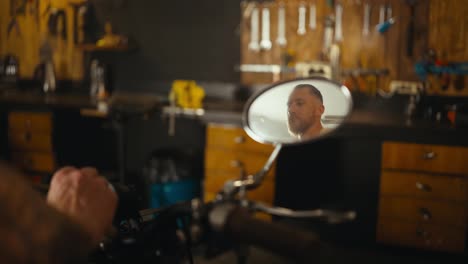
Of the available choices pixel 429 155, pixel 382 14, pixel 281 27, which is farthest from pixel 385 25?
pixel 429 155

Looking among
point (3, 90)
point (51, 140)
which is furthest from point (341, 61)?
point (3, 90)

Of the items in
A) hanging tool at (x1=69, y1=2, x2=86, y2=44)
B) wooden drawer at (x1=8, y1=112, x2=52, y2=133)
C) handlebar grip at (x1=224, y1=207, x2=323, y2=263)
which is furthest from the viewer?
hanging tool at (x1=69, y1=2, x2=86, y2=44)

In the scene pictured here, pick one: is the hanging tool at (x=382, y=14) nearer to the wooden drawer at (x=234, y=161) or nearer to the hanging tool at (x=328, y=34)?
the hanging tool at (x=328, y=34)

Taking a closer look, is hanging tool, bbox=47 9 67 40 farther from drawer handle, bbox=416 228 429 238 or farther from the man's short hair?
the man's short hair

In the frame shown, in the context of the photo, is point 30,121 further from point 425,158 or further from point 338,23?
point 425,158

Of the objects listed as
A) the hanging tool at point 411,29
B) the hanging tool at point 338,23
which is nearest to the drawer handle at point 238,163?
the hanging tool at point 338,23

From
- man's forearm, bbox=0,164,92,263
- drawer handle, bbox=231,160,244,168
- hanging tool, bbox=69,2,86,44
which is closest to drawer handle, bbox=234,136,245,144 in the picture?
drawer handle, bbox=231,160,244,168

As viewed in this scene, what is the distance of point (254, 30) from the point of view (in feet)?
12.8

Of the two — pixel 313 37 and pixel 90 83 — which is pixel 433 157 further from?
pixel 90 83

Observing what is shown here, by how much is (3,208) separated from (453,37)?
3.44 m

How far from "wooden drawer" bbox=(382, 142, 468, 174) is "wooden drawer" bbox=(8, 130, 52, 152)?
2.45m

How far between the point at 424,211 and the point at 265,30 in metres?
1.76

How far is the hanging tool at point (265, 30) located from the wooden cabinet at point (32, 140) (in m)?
1.68

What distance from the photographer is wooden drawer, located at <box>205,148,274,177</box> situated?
3.24 meters
